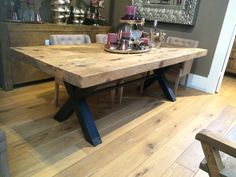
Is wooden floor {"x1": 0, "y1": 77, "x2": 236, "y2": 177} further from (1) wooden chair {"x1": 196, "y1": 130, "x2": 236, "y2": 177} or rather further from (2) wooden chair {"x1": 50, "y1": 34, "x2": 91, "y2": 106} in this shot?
(1) wooden chair {"x1": 196, "y1": 130, "x2": 236, "y2": 177}

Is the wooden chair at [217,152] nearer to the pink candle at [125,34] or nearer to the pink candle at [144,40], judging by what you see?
the pink candle at [125,34]

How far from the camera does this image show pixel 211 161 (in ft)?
3.00

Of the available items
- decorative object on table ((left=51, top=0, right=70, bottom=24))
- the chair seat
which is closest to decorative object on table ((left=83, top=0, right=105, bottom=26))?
decorative object on table ((left=51, top=0, right=70, bottom=24))

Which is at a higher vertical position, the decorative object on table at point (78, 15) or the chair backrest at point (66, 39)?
the decorative object on table at point (78, 15)

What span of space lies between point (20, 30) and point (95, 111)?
4.31ft

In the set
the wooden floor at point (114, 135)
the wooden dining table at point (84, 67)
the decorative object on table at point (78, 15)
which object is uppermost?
the decorative object on table at point (78, 15)

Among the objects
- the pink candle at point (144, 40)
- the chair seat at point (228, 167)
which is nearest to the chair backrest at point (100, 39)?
the pink candle at point (144, 40)

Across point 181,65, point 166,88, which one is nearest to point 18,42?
point 166,88

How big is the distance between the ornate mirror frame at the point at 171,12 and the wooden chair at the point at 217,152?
8.50 ft

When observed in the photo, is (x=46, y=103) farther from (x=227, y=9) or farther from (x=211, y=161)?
(x=227, y=9)

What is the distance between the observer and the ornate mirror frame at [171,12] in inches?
121

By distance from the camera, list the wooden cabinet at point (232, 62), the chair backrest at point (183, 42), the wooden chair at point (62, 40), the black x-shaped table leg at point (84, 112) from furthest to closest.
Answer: the wooden cabinet at point (232, 62) → the chair backrest at point (183, 42) → the wooden chair at point (62, 40) → the black x-shaped table leg at point (84, 112)

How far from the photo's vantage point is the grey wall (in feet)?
9.53

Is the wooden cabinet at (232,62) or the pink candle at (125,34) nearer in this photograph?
the pink candle at (125,34)
